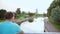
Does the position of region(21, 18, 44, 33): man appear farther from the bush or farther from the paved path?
the bush

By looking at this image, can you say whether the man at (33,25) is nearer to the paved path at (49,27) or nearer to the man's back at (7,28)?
the paved path at (49,27)

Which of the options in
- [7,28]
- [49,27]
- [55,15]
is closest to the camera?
[7,28]

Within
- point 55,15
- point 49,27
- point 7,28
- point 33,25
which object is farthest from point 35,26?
point 7,28

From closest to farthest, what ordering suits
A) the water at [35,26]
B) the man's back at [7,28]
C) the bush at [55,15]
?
the man's back at [7,28], the bush at [55,15], the water at [35,26]

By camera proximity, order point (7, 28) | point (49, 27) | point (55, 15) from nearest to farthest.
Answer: point (7, 28) < point (55, 15) < point (49, 27)

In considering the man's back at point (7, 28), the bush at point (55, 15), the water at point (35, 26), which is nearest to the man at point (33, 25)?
the water at point (35, 26)

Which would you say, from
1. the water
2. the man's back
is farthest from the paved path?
the man's back

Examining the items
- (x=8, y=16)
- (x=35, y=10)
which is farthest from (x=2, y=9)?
(x=8, y=16)

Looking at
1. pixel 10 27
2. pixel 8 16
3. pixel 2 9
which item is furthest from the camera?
pixel 2 9

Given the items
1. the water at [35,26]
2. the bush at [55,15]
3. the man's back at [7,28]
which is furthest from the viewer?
the water at [35,26]

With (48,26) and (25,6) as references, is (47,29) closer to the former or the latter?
(48,26)

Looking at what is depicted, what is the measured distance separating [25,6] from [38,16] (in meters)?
0.41

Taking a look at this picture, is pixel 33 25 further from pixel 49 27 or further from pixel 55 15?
pixel 55 15

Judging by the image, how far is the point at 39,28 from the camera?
3379mm
